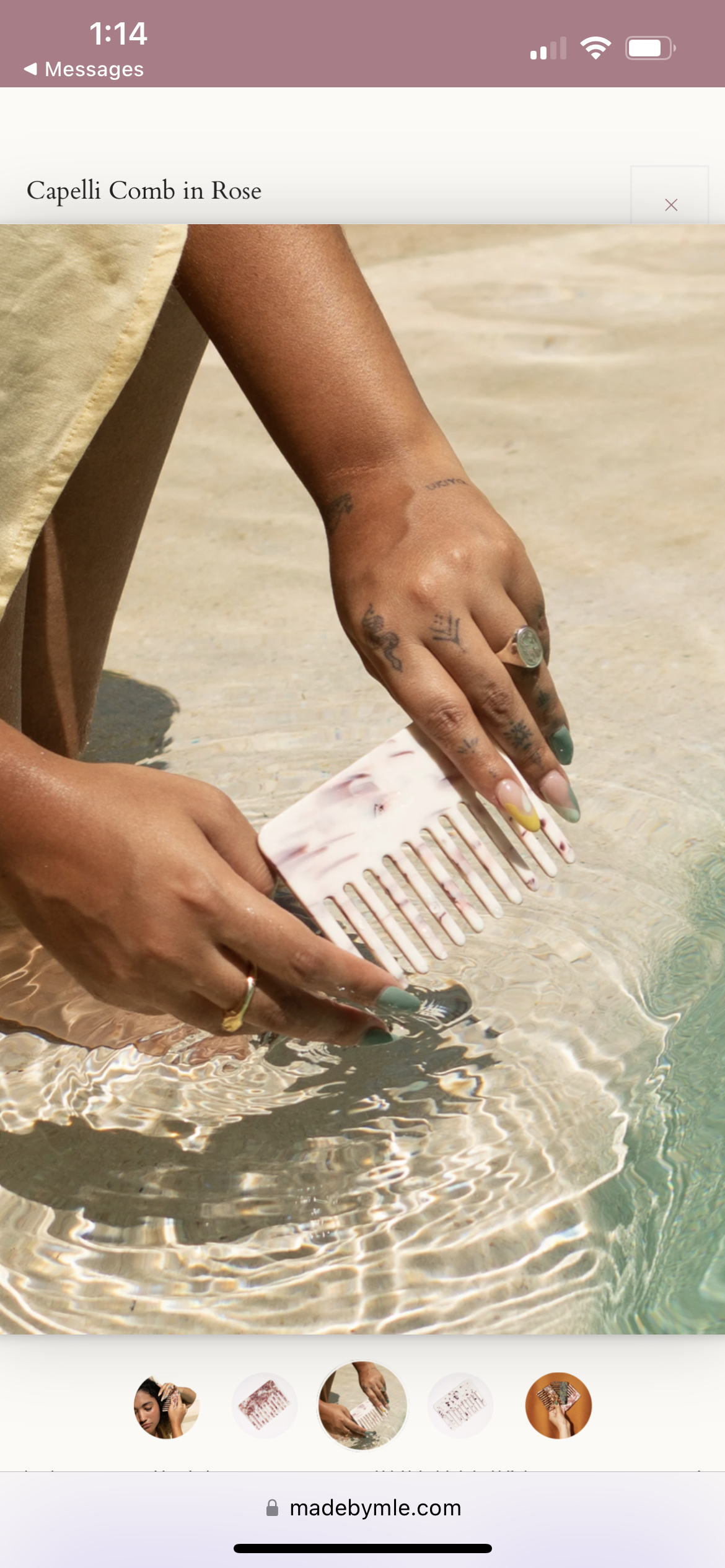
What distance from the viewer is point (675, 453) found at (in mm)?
2543

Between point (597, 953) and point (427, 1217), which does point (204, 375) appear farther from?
point (427, 1217)

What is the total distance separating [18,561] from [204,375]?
1.88m

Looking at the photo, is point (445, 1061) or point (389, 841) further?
point (445, 1061)

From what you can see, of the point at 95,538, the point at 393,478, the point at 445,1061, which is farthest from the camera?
the point at 95,538

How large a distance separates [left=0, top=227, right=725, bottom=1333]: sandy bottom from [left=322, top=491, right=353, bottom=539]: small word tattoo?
0.50 meters

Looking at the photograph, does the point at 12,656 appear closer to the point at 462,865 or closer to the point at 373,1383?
the point at 462,865

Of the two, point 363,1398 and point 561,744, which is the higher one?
point 561,744

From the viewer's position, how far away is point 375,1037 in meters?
1.12

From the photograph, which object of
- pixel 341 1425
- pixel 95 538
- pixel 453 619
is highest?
pixel 453 619
